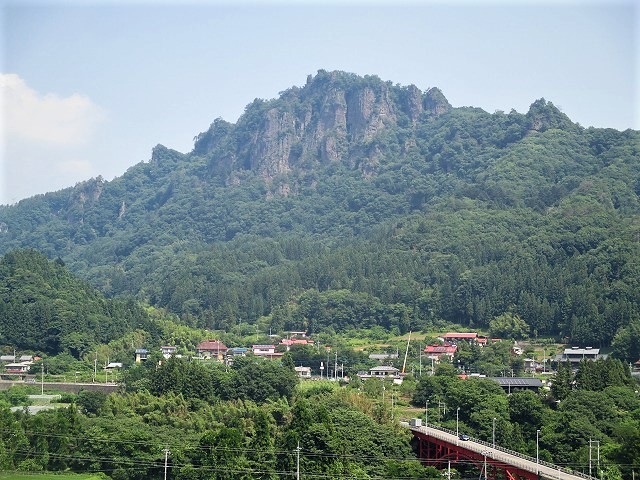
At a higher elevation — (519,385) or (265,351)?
(265,351)

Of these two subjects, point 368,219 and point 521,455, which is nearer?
point 521,455

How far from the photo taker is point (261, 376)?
59031 millimetres

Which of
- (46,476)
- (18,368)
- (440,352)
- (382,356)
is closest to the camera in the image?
(46,476)

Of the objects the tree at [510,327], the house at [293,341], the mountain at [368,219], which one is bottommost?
the house at [293,341]

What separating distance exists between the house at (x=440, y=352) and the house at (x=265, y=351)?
10.6 meters

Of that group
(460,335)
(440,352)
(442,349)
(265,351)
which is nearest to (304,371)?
(265,351)

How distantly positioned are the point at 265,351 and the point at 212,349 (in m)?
4.37

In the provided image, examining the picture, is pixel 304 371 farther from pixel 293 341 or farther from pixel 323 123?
pixel 323 123

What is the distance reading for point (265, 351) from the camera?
8300cm

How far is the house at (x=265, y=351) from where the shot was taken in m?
81.0

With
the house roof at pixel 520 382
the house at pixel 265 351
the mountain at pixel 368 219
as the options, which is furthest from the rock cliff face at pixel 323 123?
the house roof at pixel 520 382

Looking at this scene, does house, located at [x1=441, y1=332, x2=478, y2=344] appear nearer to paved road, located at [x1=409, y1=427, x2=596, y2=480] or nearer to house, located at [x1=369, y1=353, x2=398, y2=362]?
house, located at [x1=369, y1=353, x2=398, y2=362]

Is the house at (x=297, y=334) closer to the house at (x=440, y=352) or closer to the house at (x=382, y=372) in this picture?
the house at (x=440, y=352)

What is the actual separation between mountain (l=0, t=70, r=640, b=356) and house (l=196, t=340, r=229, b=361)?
11.8 m
